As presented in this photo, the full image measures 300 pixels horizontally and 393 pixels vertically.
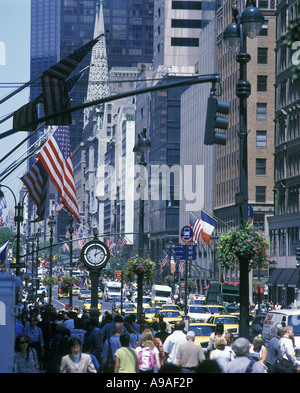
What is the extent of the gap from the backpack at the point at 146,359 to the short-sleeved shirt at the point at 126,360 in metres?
0.71

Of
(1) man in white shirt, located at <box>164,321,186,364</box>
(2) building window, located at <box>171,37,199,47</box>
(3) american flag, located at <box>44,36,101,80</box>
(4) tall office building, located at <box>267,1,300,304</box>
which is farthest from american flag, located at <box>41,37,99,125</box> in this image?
(2) building window, located at <box>171,37,199,47</box>

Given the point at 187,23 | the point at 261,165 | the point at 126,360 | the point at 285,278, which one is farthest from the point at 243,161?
the point at 187,23

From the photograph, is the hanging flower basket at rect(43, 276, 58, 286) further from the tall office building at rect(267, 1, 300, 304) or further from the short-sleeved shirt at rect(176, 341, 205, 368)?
the short-sleeved shirt at rect(176, 341, 205, 368)

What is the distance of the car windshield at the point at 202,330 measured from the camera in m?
33.3

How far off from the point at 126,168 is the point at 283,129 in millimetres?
111329

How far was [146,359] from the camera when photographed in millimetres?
17656

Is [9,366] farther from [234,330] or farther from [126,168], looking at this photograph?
[126,168]

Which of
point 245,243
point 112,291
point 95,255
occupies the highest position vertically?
point 95,255

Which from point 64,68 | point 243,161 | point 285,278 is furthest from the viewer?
point 285,278

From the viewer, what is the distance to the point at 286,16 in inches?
3172

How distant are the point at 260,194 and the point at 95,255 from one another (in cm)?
7007

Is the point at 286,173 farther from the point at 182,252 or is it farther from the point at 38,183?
the point at 38,183

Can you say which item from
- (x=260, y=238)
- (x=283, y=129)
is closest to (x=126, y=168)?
(x=283, y=129)

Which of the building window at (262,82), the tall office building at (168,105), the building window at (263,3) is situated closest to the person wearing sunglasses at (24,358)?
the building window at (262,82)
